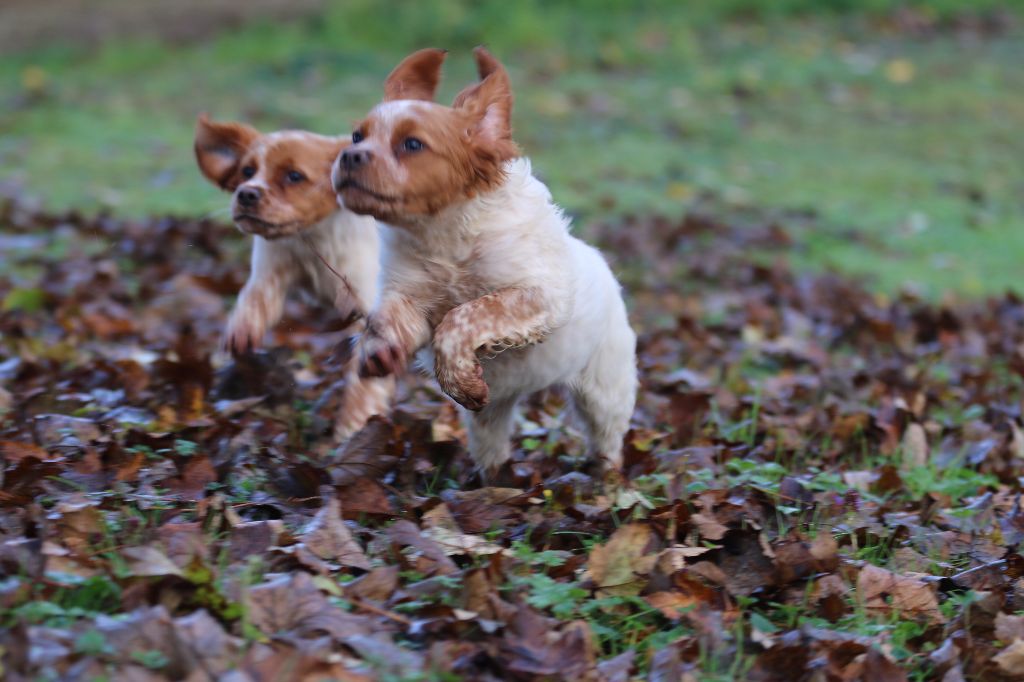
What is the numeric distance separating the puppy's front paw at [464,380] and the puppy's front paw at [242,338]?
4.68 feet

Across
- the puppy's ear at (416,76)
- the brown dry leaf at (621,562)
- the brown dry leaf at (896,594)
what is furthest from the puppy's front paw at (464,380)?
the brown dry leaf at (896,594)

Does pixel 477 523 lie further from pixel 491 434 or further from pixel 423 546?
pixel 491 434

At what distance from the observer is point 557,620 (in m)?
3.35

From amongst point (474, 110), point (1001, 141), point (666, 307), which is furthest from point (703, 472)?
point (1001, 141)

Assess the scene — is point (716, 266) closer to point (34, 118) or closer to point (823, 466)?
point (823, 466)

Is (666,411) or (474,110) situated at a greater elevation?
(474,110)

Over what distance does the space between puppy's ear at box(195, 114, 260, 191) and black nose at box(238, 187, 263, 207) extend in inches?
12.5

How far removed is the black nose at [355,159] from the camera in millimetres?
3803

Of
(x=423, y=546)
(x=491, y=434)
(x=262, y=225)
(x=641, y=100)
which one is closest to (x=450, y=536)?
(x=423, y=546)

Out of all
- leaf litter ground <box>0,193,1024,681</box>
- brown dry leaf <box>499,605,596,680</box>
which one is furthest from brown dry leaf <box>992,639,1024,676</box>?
brown dry leaf <box>499,605,596,680</box>

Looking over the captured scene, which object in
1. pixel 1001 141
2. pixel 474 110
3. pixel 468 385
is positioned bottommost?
pixel 1001 141

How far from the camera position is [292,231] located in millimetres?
4977

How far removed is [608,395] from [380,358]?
42.2 inches

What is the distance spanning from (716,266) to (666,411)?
346 cm
